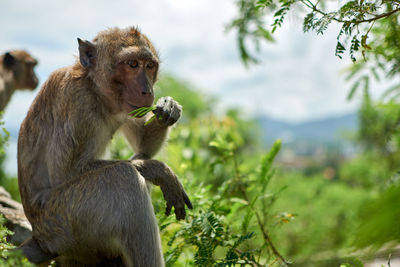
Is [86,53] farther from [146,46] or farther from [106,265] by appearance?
[106,265]

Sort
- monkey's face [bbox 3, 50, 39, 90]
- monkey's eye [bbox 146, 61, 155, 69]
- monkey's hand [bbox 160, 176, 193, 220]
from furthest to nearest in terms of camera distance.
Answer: monkey's face [bbox 3, 50, 39, 90] < monkey's eye [bbox 146, 61, 155, 69] < monkey's hand [bbox 160, 176, 193, 220]

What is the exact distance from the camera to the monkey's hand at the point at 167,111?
10.6 feet

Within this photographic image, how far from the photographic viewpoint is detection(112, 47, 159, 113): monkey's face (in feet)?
11.3

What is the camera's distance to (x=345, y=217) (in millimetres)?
14023

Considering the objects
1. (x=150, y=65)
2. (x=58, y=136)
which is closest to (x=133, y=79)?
(x=150, y=65)

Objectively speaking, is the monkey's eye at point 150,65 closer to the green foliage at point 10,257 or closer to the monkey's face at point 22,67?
the green foliage at point 10,257

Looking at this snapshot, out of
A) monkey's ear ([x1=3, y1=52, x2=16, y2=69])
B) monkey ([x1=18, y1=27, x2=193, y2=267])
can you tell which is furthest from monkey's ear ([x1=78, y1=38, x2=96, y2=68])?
monkey's ear ([x1=3, y1=52, x2=16, y2=69])

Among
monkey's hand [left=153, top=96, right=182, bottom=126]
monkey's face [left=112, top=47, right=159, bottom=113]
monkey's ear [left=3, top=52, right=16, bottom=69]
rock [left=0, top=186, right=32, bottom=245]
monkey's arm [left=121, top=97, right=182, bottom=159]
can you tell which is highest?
monkey's ear [left=3, top=52, right=16, bottom=69]

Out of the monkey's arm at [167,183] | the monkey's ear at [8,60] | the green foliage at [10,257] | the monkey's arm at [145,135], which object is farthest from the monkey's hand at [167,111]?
the monkey's ear at [8,60]

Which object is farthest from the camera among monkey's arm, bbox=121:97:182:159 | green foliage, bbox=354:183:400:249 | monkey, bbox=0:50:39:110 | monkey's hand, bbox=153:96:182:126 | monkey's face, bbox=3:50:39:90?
monkey's face, bbox=3:50:39:90

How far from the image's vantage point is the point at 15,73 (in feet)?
30.3

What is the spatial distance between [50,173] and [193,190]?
168 centimetres

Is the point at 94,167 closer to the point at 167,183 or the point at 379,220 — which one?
the point at 167,183

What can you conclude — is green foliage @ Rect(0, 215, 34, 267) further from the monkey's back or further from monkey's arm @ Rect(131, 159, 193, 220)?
monkey's arm @ Rect(131, 159, 193, 220)
